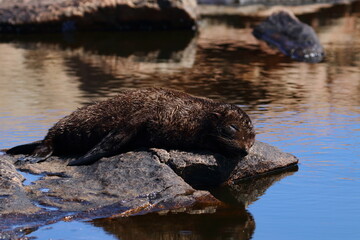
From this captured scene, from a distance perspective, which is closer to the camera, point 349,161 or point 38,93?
point 349,161

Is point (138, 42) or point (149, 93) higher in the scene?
point (149, 93)

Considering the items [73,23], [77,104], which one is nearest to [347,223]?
[77,104]

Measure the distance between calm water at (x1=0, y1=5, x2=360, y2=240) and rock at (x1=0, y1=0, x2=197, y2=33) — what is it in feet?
1.37

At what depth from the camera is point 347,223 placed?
555 centimetres

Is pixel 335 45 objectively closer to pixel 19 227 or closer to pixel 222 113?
pixel 222 113

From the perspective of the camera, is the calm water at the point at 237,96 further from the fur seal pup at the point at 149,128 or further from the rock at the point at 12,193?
the fur seal pup at the point at 149,128

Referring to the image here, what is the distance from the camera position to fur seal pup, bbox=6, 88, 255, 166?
654 centimetres

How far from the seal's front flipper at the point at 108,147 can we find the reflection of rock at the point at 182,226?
3.23 feet

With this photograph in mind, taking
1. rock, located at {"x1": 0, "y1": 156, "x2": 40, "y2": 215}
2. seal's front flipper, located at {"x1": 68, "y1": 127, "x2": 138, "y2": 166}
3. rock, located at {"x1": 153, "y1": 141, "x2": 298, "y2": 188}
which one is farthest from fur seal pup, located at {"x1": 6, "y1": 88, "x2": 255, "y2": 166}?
rock, located at {"x1": 0, "y1": 156, "x2": 40, "y2": 215}

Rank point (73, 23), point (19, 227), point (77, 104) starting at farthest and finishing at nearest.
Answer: point (73, 23), point (77, 104), point (19, 227)

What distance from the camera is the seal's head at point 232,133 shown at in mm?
6598

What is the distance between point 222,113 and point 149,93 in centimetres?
63

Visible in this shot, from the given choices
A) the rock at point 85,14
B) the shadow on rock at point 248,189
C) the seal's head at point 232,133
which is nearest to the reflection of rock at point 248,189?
Result: the shadow on rock at point 248,189

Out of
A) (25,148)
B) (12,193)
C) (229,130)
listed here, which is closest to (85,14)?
(25,148)
